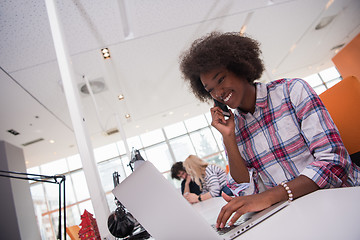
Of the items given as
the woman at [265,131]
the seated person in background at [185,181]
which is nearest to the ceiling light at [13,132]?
the seated person in background at [185,181]

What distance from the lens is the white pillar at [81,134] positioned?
99cm

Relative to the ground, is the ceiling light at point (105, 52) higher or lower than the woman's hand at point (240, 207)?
higher

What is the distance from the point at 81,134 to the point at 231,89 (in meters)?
Result: 0.83

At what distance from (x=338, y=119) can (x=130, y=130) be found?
7.51 m

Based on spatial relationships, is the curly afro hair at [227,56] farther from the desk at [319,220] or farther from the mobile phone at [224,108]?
the desk at [319,220]

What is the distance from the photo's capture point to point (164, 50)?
4.36 metres

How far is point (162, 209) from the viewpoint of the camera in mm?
594

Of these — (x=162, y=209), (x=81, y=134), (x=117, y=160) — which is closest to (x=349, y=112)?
(x=162, y=209)

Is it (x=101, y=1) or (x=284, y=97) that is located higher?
(x=101, y=1)

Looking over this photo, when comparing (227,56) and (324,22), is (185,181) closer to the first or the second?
(227,56)

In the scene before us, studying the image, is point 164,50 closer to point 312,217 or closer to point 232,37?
point 232,37

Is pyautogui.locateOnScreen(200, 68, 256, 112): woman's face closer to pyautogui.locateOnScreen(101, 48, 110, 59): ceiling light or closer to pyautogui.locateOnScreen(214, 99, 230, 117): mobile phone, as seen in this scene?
pyautogui.locateOnScreen(214, 99, 230, 117): mobile phone

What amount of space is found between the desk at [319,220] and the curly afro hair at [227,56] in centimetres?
89

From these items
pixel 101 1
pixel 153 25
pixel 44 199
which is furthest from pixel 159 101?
pixel 44 199
